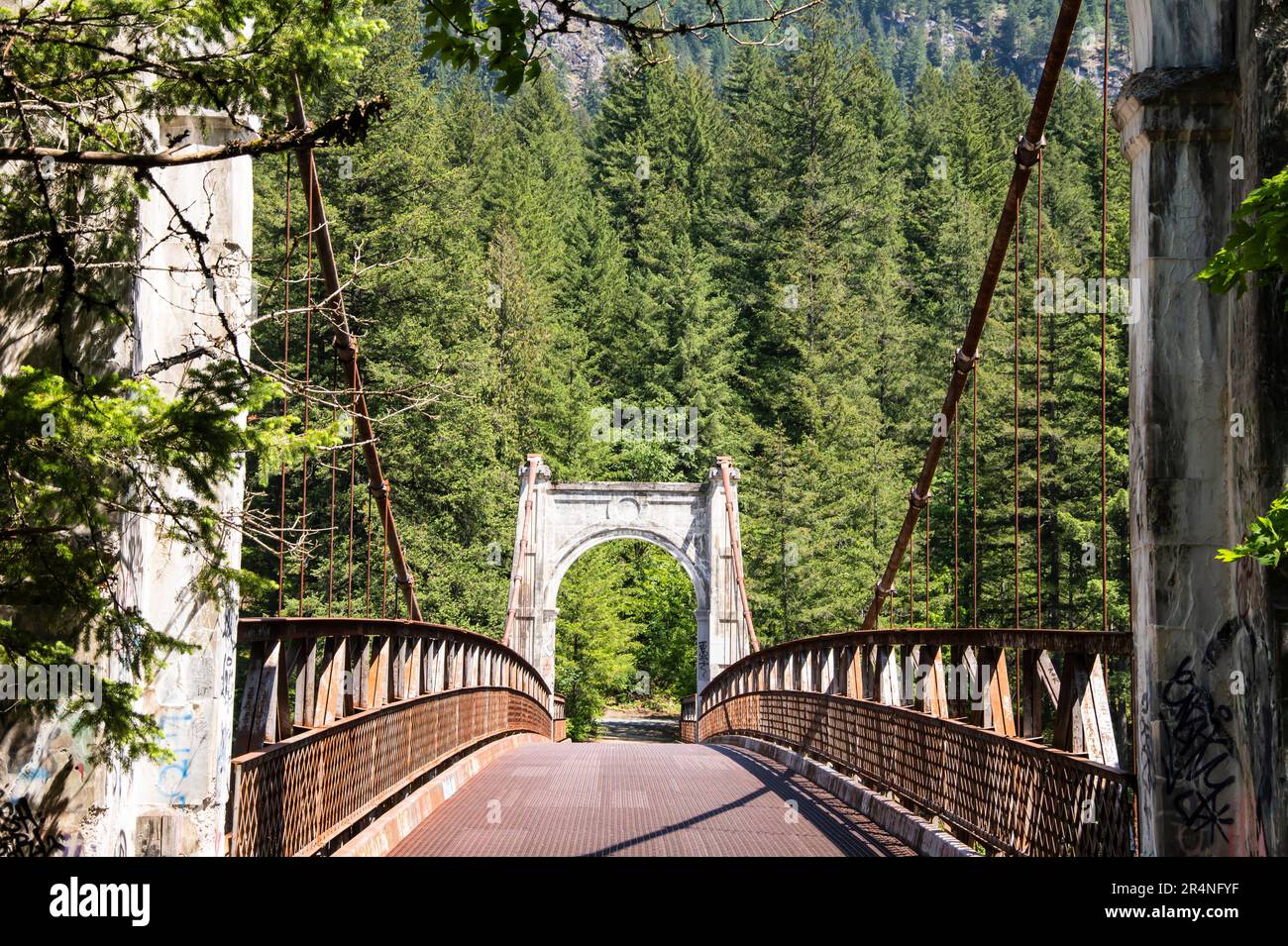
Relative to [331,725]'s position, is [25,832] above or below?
below

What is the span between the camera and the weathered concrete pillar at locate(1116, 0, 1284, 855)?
14.5 feet

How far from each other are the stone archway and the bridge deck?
59.6 feet

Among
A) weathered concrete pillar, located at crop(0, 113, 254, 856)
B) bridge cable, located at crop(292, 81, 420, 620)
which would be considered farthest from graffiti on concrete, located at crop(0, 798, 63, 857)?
bridge cable, located at crop(292, 81, 420, 620)

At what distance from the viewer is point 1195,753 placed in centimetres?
451

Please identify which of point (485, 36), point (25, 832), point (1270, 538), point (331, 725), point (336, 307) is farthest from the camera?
point (336, 307)

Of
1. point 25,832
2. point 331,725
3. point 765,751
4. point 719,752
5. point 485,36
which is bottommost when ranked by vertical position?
point 719,752

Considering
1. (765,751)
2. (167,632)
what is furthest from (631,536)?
(167,632)

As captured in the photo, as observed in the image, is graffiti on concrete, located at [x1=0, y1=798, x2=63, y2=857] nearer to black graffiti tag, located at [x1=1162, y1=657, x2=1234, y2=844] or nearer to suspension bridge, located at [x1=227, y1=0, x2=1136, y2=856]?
suspension bridge, located at [x1=227, y1=0, x2=1136, y2=856]

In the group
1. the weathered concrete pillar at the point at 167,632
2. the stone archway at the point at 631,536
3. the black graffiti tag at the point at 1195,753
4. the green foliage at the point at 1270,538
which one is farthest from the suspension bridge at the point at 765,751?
the stone archway at the point at 631,536

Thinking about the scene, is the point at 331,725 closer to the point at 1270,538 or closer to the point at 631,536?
the point at 1270,538

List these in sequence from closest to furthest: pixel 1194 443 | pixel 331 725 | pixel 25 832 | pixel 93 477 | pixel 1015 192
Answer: pixel 93 477
pixel 25 832
pixel 1194 443
pixel 331 725
pixel 1015 192

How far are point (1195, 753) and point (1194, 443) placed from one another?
3.32ft

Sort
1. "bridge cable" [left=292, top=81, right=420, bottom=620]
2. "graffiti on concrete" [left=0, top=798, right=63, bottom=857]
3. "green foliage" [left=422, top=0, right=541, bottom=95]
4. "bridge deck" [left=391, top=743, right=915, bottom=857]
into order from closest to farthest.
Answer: "green foliage" [left=422, top=0, right=541, bottom=95] → "graffiti on concrete" [left=0, top=798, right=63, bottom=857] → "bridge cable" [left=292, top=81, right=420, bottom=620] → "bridge deck" [left=391, top=743, right=915, bottom=857]
